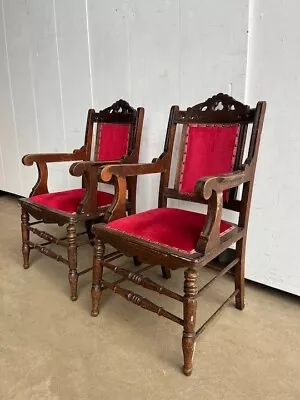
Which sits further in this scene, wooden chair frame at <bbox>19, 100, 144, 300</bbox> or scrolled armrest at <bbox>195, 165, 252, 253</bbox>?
wooden chair frame at <bbox>19, 100, 144, 300</bbox>

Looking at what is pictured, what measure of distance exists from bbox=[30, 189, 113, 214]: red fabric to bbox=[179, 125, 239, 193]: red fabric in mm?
474

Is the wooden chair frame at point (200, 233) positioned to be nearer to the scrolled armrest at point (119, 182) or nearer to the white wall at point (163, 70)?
the scrolled armrest at point (119, 182)

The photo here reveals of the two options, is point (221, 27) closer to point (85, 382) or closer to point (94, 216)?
point (94, 216)

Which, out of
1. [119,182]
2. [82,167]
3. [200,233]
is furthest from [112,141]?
[200,233]

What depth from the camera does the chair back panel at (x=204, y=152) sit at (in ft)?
4.71

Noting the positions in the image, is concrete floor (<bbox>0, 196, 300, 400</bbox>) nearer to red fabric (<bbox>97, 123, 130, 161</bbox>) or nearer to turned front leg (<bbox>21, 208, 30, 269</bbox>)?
turned front leg (<bbox>21, 208, 30, 269</bbox>)

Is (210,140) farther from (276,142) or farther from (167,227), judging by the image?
(167,227)

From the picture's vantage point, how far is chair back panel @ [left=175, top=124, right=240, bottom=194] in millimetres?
1437

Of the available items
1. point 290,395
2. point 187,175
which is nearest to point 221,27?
point 187,175

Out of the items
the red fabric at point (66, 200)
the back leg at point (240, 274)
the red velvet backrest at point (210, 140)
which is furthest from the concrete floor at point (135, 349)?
the red velvet backrest at point (210, 140)

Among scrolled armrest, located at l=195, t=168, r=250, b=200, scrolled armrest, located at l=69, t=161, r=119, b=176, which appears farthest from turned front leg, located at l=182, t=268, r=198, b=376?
scrolled armrest, located at l=69, t=161, r=119, b=176

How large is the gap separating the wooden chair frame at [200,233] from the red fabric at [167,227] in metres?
0.03

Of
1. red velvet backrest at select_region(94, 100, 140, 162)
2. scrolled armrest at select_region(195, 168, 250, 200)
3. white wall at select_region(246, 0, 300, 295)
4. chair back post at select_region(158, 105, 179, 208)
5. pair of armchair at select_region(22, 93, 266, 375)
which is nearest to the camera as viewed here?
scrolled armrest at select_region(195, 168, 250, 200)

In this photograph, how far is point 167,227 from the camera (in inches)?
51.2
